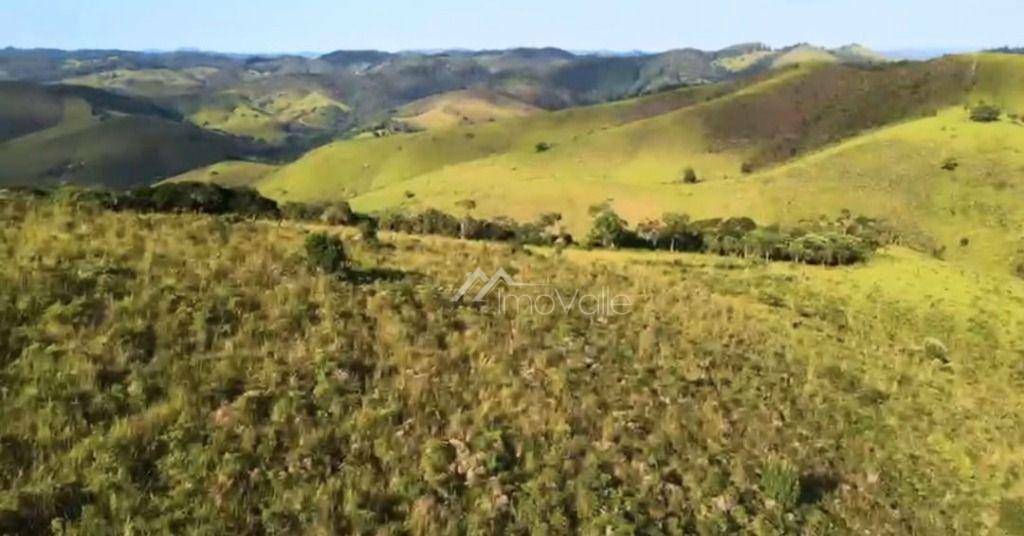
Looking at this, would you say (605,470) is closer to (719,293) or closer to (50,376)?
(50,376)

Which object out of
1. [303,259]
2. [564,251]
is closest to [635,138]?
[564,251]

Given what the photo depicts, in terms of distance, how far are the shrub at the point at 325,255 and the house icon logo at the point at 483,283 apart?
3020mm

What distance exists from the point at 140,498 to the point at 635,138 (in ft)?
542

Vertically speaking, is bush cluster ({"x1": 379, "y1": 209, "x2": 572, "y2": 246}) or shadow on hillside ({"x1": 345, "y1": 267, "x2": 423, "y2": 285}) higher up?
shadow on hillside ({"x1": 345, "y1": 267, "x2": 423, "y2": 285})

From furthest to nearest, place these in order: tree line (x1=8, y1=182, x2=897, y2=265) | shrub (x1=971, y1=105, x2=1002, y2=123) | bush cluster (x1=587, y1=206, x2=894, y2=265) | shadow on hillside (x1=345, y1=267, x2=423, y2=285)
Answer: shrub (x1=971, y1=105, x2=1002, y2=123) → bush cluster (x1=587, y1=206, x2=894, y2=265) → tree line (x1=8, y1=182, x2=897, y2=265) → shadow on hillside (x1=345, y1=267, x2=423, y2=285)

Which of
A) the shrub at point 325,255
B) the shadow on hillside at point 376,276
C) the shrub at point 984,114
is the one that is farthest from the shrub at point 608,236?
the shrub at point 984,114

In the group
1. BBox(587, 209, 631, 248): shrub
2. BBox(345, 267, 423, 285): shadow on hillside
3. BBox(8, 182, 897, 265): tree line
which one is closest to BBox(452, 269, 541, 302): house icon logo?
BBox(345, 267, 423, 285): shadow on hillside

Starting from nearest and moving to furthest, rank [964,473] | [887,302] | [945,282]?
1. [964,473]
2. [887,302]
3. [945,282]

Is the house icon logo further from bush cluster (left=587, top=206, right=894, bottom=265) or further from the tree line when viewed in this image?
bush cluster (left=587, top=206, right=894, bottom=265)

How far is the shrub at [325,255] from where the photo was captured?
2138cm

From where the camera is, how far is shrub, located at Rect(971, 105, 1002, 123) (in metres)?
123

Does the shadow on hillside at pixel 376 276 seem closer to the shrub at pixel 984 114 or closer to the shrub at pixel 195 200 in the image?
the shrub at pixel 195 200

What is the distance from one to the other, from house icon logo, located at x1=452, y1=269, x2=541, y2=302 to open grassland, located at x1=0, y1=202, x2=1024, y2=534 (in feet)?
1.71

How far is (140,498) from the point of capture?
11.4m
